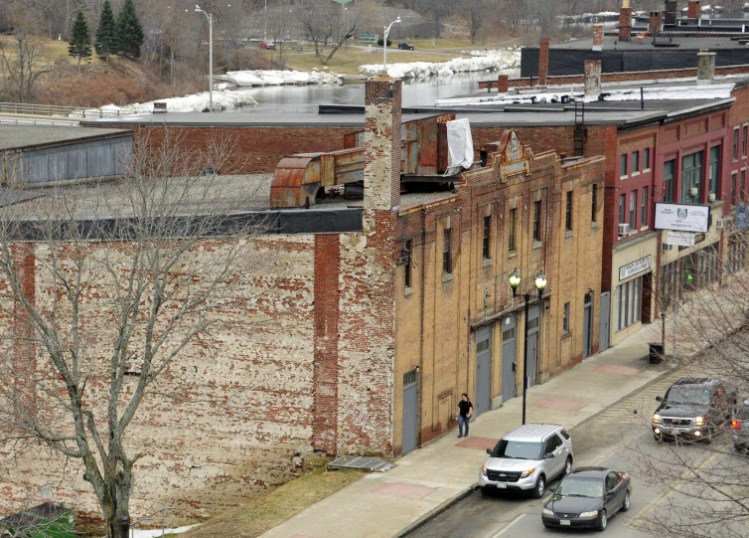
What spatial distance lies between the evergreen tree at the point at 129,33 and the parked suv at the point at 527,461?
5066 inches

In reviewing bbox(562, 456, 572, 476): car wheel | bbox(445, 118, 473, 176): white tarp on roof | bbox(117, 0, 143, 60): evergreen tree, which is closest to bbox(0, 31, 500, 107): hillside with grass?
bbox(117, 0, 143, 60): evergreen tree

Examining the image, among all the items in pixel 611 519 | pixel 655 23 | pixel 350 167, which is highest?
pixel 655 23

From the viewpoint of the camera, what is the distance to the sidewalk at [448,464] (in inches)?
1503

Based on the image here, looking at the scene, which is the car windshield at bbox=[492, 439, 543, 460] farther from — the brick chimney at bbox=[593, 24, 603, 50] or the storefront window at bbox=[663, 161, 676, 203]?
the brick chimney at bbox=[593, 24, 603, 50]

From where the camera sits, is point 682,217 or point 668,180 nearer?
point 682,217

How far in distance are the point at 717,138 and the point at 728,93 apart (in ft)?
14.1

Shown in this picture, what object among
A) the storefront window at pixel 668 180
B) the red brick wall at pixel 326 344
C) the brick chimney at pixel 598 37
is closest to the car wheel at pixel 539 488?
the red brick wall at pixel 326 344

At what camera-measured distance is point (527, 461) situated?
4034 centimetres

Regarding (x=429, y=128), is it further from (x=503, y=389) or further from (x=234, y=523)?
(x=234, y=523)

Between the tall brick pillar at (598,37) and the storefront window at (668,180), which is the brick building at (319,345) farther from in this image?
the tall brick pillar at (598,37)

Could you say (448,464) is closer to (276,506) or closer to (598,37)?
(276,506)

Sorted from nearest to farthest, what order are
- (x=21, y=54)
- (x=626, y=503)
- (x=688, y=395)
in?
(x=626, y=503) → (x=688, y=395) → (x=21, y=54)

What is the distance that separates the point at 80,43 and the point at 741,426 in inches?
5397

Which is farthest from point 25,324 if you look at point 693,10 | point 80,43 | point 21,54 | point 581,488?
point 80,43
